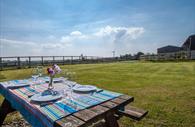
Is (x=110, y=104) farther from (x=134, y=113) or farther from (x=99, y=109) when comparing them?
(x=134, y=113)

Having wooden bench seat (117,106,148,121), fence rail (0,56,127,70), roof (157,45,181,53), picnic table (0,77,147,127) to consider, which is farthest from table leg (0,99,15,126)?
roof (157,45,181,53)

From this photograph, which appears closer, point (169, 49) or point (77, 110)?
point (77, 110)

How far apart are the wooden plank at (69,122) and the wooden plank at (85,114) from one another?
47mm

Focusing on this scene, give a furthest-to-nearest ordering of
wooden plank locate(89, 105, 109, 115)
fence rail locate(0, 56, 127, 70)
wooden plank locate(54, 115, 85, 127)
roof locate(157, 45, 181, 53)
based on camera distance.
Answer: roof locate(157, 45, 181, 53), fence rail locate(0, 56, 127, 70), wooden plank locate(89, 105, 109, 115), wooden plank locate(54, 115, 85, 127)

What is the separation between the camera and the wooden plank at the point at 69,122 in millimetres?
1033

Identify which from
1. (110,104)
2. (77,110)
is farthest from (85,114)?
(110,104)

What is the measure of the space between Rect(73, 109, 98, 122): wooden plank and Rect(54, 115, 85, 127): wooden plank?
0.05 m

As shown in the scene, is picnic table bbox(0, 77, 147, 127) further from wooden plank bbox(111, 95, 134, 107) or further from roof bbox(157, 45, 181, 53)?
roof bbox(157, 45, 181, 53)

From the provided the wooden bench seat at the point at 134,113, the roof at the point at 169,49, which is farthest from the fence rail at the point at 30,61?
the roof at the point at 169,49

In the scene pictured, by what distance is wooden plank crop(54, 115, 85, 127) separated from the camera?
1.03 meters

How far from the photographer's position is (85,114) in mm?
1213

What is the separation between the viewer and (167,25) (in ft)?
58.8

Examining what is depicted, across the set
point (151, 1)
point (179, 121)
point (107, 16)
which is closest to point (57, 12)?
point (107, 16)

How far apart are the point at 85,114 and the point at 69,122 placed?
18cm
